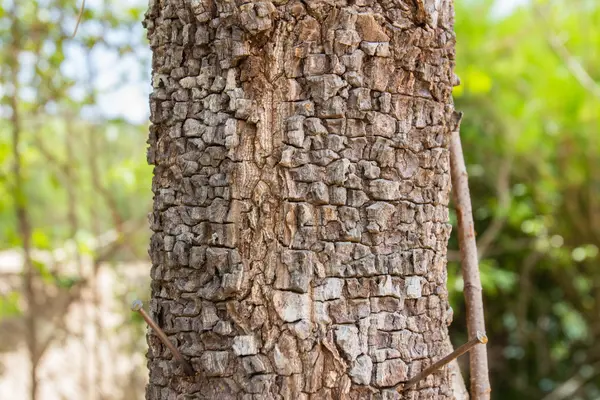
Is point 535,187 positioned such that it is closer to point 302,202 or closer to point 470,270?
point 470,270

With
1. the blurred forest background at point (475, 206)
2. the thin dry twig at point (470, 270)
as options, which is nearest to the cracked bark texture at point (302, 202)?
the thin dry twig at point (470, 270)

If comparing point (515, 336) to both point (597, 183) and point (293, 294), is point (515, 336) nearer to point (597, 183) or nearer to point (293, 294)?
point (597, 183)

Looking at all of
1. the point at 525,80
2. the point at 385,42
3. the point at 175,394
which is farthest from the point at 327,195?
the point at 525,80

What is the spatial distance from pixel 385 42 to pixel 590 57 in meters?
5.25

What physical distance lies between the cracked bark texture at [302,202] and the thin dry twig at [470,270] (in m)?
0.24

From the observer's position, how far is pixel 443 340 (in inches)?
48.6

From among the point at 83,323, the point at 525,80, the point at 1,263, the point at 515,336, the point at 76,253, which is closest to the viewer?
the point at 76,253

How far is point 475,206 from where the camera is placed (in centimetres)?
620

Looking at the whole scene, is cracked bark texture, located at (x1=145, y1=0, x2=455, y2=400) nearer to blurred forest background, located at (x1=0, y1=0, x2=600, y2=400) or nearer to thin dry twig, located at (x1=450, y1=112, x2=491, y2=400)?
thin dry twig, located at (x1=450, y1=112, x2=491, y2=400)

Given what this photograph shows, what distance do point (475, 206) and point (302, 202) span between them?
5.30 m

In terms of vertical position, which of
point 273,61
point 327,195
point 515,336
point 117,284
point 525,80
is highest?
point 525,80

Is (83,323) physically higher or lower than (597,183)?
lower

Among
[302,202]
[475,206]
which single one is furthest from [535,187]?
[302,202]

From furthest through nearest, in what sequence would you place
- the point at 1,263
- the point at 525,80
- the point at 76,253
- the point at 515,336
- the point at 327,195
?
the point at 1,263 → the point at 515,336 → the point at 525,80 → the point at 76,253 → the point at 327,195
